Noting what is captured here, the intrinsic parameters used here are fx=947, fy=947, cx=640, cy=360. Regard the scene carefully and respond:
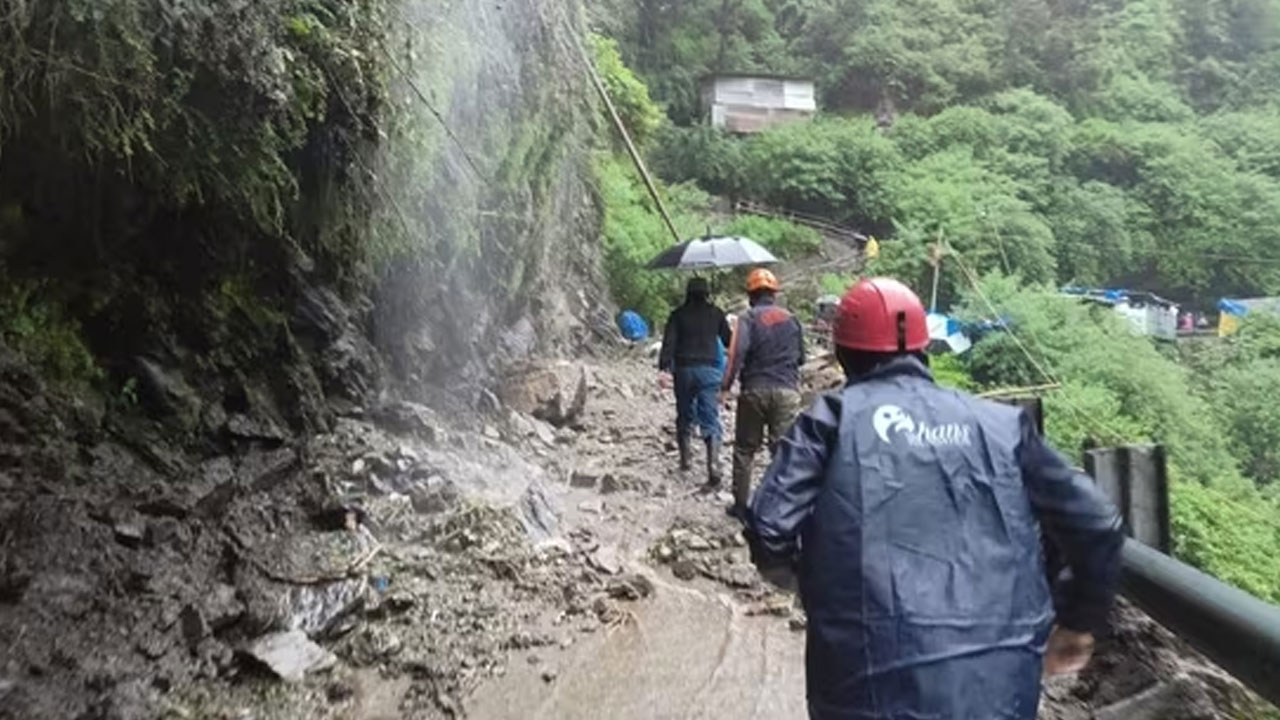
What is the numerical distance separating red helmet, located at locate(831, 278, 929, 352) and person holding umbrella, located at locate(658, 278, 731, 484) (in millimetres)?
5499

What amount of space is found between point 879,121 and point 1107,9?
18784mm

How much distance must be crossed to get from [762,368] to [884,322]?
4785 millimetres

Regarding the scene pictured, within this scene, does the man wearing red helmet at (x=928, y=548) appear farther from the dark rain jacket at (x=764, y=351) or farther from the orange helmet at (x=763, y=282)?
the dark rain jacket at (x=764, y=351)

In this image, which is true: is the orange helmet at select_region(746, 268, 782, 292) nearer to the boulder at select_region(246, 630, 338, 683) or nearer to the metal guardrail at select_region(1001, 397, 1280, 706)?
the metal guardrail at select_region(1001, 397, 1280, 706)

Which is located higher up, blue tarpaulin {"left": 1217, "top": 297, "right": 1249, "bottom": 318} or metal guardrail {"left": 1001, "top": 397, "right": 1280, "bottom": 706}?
metal guardrail {"left": 1001, "top": 397, "right": 1280, "bottom": 706}

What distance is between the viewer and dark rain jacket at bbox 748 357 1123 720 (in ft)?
6.31

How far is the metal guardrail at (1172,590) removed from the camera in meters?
2.17

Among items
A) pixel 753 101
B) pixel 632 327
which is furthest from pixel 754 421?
pixel 753 101

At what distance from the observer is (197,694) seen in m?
3.85

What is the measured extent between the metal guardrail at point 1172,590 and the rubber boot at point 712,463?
4.60 m

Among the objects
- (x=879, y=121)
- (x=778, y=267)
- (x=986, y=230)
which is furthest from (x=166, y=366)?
(x=879, y=121)

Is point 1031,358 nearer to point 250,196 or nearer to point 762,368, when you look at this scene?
point 762,368

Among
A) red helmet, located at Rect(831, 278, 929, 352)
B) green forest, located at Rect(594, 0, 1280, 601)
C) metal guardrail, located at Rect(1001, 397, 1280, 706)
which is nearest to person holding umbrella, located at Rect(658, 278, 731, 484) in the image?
metal guardrail, located at Rect(1001, 397, 1280, 706)

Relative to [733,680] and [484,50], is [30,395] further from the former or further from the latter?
[484,50]
